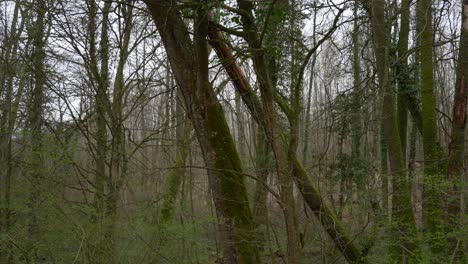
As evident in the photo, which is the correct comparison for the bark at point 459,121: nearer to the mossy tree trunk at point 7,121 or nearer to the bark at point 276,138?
the bark at point 276,138

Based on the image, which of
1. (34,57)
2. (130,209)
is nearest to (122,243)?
(130,209)

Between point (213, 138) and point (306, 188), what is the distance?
4.94 ft

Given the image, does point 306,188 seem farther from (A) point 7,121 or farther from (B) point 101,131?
(A) point 7,121

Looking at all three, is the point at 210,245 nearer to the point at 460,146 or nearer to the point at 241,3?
the point at 460,146

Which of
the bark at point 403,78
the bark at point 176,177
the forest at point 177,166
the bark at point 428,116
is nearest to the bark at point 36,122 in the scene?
the forest at point 177,166

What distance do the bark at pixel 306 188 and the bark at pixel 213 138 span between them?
0.30 m

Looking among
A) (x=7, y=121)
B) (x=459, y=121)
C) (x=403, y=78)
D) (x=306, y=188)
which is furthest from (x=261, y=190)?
(x=403, y=78)

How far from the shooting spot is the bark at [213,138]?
14.5 ft

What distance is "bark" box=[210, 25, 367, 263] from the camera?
4.61 meters

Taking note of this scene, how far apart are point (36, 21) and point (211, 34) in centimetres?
362

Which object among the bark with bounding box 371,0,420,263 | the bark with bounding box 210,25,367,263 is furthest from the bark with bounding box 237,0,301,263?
the bark with bounding box 371,0,420,263

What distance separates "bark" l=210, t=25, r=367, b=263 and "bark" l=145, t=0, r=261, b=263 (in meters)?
0.30

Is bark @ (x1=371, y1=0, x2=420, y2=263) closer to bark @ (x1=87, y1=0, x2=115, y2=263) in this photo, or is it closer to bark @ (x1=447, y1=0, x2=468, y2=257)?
bark @ (x1=447, y1=0, x2=468, y2=257)

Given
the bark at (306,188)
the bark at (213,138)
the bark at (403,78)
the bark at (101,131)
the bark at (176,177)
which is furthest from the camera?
the bark at (403,78)
